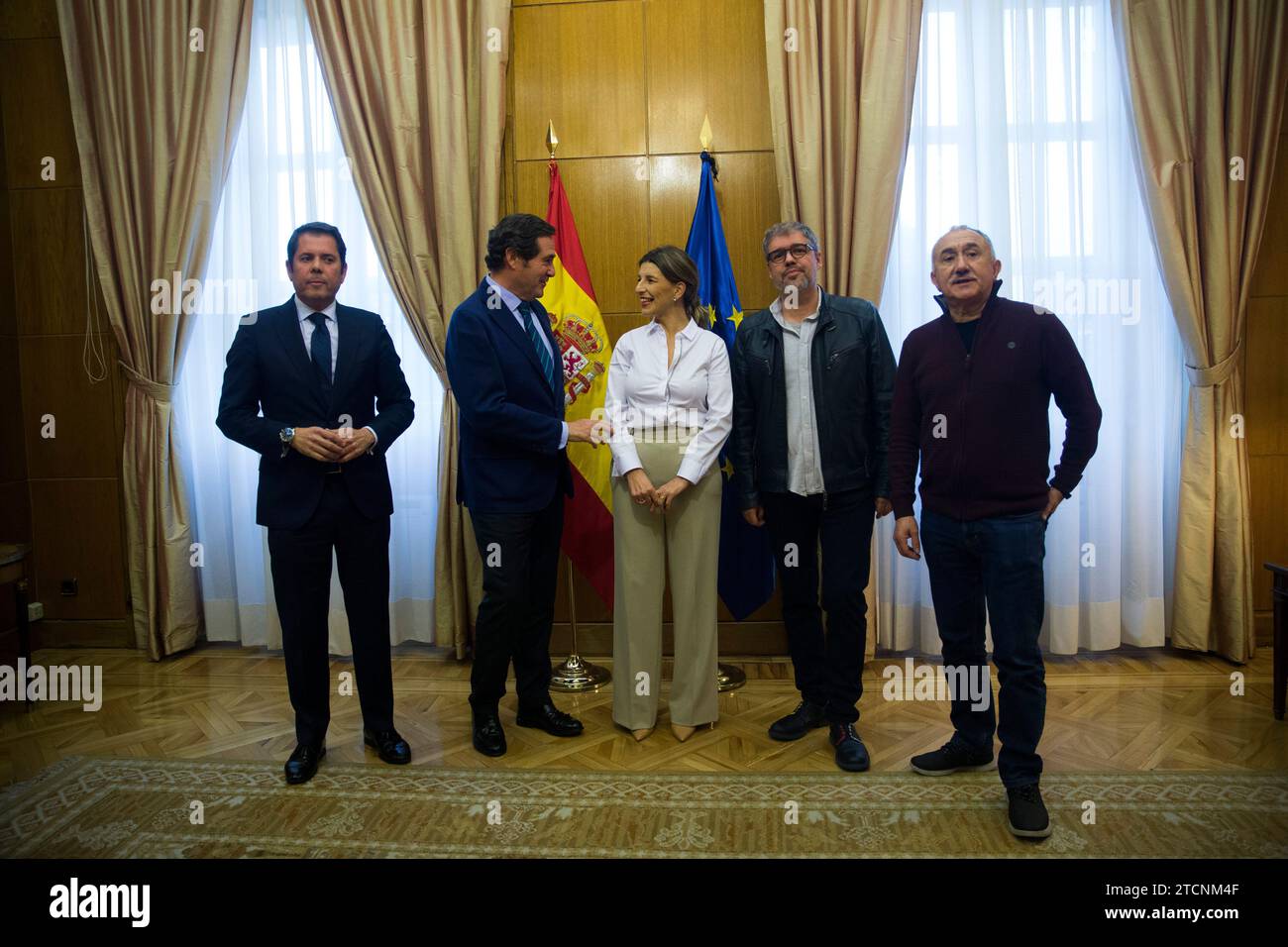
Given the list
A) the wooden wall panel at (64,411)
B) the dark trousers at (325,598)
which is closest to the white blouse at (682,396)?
the dark trousers at (325,598)

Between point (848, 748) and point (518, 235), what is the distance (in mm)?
2054

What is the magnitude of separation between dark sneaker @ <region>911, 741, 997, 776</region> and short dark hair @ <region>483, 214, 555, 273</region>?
2133mm

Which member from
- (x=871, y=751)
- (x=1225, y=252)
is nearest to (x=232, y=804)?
(x=871, y=751)

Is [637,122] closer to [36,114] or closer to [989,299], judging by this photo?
[989,299]

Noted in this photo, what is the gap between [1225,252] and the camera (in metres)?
3.79

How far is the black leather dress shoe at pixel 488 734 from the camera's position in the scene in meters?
2.94

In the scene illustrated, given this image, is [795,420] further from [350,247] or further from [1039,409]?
[350,247]

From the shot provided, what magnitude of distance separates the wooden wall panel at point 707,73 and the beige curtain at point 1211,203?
5.43 ft

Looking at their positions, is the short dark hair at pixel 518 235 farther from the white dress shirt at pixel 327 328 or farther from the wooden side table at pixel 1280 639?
the wooden side table at pixel 1280 639

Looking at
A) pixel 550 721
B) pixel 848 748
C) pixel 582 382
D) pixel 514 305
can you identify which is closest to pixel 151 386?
pixel 582 382

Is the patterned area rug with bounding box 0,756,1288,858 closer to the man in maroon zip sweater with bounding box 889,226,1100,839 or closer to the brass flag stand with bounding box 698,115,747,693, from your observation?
the man in maroon zip sweater with bounding box 889,226,1100,839

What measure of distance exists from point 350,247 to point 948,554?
315 cm

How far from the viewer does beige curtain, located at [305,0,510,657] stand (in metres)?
3.94
